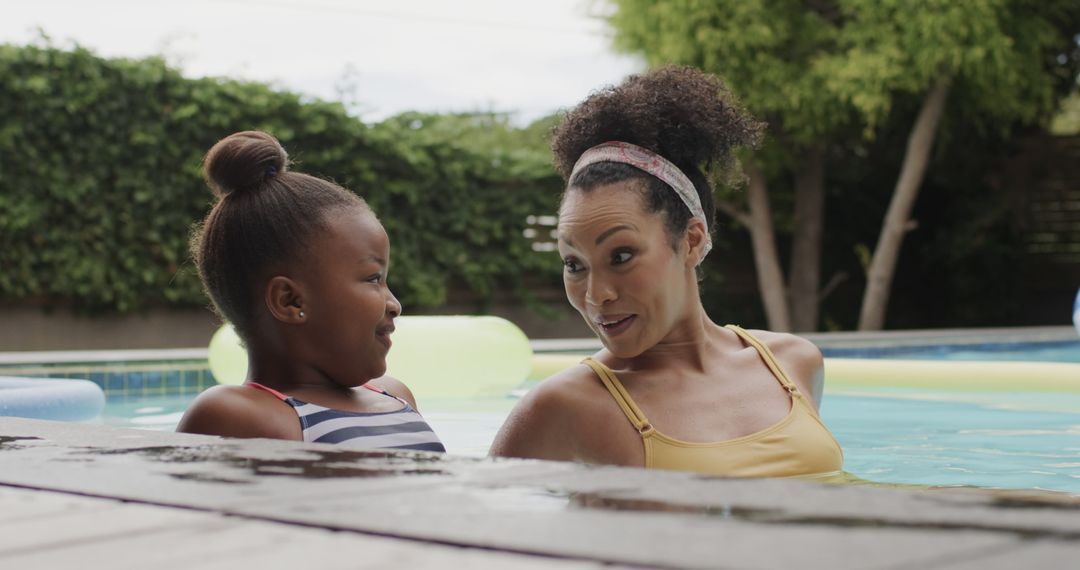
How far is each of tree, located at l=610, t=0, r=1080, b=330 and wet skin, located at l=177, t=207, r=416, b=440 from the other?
10823mm

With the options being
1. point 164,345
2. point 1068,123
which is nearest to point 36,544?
point 164,345

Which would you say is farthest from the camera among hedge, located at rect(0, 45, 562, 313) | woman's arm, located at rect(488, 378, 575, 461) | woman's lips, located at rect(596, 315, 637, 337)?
hedge, located at rect(0, 45, 562, 313)

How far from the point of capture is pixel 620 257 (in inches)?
103

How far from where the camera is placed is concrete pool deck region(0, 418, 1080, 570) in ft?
3.35

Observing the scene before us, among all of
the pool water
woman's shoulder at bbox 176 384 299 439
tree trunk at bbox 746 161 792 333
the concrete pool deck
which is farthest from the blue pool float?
tree trunk at bbox 746 161 792 333

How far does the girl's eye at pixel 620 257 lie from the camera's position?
8.55 ft

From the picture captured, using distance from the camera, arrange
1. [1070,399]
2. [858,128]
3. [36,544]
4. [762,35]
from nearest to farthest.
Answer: [36,544] < [1070,399] < [762,35] < [858,128]

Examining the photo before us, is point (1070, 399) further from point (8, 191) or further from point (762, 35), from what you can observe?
point (8, 191)

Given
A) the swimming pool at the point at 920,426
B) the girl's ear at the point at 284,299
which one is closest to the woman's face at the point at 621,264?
the girl's ear at the point at 284,299

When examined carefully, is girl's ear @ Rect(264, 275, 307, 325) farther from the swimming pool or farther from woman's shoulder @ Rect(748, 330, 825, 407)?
the swimming pool

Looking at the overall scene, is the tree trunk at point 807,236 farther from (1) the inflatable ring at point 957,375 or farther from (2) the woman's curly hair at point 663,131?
(2) the woman's curly hair at point 663,131

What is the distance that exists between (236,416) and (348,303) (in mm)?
380

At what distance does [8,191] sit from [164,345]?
7.27 ft

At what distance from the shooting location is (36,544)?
1.18 metres
